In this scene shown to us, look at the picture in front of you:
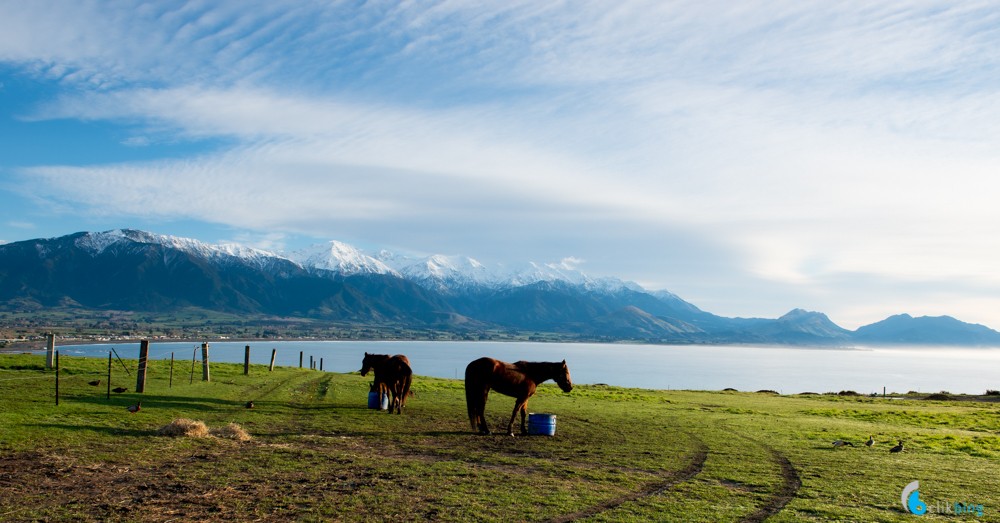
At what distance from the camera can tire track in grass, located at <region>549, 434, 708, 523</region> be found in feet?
38.4

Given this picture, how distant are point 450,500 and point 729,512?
5.24 m

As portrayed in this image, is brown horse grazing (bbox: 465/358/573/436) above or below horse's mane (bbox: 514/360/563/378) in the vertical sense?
below

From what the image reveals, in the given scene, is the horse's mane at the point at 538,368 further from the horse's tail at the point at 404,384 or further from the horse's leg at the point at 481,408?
the horse's tail at the point at 404,384

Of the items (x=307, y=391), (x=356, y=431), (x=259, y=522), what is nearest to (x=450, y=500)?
(x=259, y=522)

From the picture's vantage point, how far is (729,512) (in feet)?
39.9

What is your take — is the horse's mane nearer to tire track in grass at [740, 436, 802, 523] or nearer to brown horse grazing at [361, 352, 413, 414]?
brown horse grazing at [361, 352, 413, 414]

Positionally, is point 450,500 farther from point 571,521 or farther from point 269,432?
point 269,432

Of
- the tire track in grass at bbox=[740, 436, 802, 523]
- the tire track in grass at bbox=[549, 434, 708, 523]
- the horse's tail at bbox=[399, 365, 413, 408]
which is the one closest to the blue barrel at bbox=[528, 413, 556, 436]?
the tire track in grass at bbox=[549, 434, 708, 523]

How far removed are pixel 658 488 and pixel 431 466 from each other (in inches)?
207

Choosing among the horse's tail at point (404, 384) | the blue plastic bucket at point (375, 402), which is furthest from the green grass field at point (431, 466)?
the horse's tail at point (404, 384)
